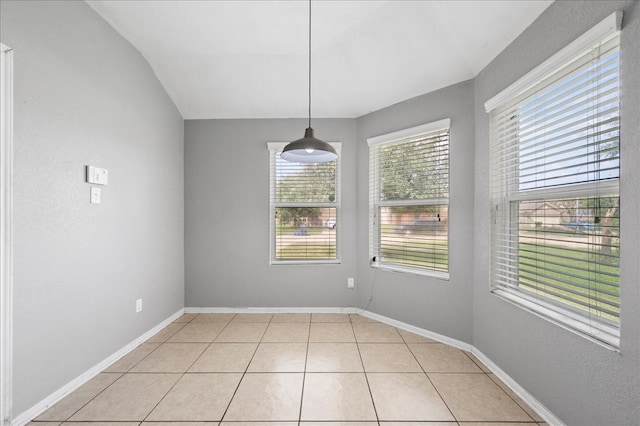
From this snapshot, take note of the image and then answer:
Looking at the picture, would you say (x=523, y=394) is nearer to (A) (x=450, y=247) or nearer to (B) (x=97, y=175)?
(A) (x=450, y=247)

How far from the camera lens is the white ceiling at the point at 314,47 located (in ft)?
7.34

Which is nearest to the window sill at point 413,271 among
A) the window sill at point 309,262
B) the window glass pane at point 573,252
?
the window sill at point 309,262

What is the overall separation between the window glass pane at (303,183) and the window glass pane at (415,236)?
736 mm

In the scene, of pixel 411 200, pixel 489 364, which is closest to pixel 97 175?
pixel 411 200

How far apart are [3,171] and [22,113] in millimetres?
369

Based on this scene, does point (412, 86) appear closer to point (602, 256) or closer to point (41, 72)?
point (602, 256)

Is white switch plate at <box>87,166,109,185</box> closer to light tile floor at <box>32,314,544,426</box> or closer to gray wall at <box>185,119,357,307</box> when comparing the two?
gray wall at <box>185,119,357,307</box>

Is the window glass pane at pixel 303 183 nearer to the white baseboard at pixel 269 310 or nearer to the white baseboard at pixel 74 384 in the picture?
the white baseboard at pixel 269 310

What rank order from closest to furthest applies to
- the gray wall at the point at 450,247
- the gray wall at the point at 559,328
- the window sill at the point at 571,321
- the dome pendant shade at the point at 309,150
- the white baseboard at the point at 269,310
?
1. the gray wall at the point at 559,328
2. the window sill at the point at 571,321
3. the dome pendant shade at the point at 309,150
4. the gray wall at the point at 450,247
5. the white baseboard at the point at 269,310

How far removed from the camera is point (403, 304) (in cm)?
311

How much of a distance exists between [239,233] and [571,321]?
3.17 m

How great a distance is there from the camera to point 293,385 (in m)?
2.06

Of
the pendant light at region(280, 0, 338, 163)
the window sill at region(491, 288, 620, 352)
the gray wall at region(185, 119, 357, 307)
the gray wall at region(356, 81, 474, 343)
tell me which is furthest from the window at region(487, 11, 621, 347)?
the gray wall at region(185, 119, 357, 307)

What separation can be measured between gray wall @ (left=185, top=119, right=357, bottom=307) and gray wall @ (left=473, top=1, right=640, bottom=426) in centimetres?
167
